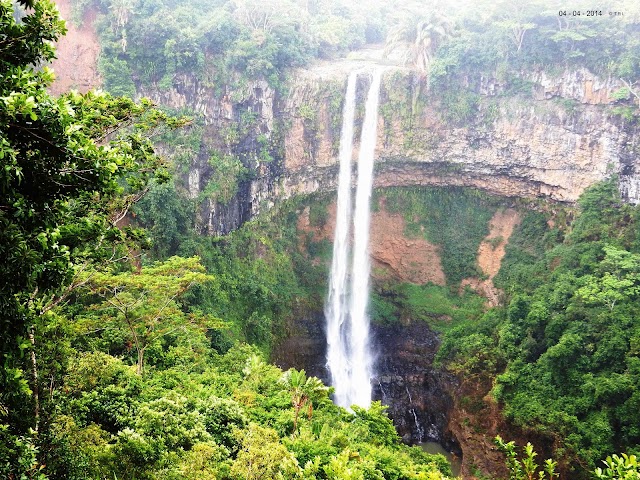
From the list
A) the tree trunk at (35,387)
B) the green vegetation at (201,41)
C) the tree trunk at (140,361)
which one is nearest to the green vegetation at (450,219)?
the green vegetation at (201,41)

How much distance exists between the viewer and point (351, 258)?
2742 centimetres

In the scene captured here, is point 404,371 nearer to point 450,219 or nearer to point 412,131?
point 450,219

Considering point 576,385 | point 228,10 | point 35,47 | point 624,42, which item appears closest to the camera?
point 35,47

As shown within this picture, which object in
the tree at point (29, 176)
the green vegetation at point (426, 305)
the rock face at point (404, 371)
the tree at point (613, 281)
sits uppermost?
the tree at point (29, 176)

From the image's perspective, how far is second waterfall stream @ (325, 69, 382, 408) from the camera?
985 inches

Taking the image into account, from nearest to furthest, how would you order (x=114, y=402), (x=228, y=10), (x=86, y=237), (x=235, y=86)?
(x=86, y=237) < (x=114, y=402) < (x=235, y=86) < (x=228, y=10)

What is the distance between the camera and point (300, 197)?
27.6 meters

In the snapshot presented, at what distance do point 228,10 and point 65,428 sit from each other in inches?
934

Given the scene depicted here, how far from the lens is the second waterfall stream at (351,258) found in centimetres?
A: 2502

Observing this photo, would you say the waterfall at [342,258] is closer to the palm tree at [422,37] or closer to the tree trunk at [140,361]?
the palm tree at [422,37]

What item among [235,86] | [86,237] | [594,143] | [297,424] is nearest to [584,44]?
[594,143]

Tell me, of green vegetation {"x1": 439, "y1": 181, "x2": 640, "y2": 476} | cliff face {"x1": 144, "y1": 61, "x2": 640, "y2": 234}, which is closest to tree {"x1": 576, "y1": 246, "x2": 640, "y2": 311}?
green vegetation {"x1": 439, "y1": 181, "x2": 640, "y2": 476}

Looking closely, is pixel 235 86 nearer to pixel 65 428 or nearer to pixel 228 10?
pixel 228 10

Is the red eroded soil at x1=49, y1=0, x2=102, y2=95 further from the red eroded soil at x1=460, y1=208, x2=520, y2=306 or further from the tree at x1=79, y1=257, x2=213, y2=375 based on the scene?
the red eroded soil at x1=460, y1=208, x2=520, y2=306
